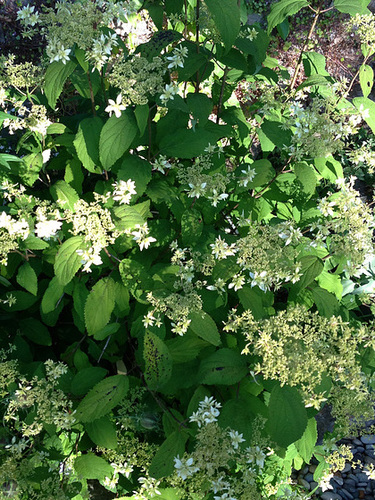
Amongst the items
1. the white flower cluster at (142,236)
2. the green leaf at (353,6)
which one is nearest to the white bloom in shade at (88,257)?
the white flower cluster at (142,236)

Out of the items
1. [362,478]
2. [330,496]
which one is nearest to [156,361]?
[330,496]

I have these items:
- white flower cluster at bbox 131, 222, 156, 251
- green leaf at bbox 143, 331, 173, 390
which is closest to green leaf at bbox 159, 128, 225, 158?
white flower cluster at bbox 131, 222, 156, 251

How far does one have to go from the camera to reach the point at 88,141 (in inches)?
77.7

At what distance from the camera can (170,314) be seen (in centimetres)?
158

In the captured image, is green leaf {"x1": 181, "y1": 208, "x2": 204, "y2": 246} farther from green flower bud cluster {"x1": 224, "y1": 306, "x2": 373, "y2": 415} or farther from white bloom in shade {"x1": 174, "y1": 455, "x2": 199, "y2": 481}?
white bloom in shade {"x1": 174, "y1": 455, "x2": 199, "y2": 481}

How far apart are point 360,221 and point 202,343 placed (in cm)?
76

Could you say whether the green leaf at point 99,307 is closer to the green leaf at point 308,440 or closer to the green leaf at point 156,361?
the green leaf at point 156,361

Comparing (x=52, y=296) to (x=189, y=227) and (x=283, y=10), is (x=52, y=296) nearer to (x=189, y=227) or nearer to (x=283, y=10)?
(x=189, y=227)

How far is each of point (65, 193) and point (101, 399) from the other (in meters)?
0.88

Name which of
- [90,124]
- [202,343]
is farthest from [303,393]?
[90,124]

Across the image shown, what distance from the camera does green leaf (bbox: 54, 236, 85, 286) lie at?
5.54 feet

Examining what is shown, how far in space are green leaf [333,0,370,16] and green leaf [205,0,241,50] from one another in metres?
0.74

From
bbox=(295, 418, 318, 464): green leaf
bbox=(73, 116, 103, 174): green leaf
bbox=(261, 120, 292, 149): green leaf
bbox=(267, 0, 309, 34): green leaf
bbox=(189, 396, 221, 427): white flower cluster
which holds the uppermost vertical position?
bbox=(267, 0, 309, 34): green leaf

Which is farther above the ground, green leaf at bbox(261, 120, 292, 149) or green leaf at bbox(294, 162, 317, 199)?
green leaf at bbox(261, 120, 292, 149)
